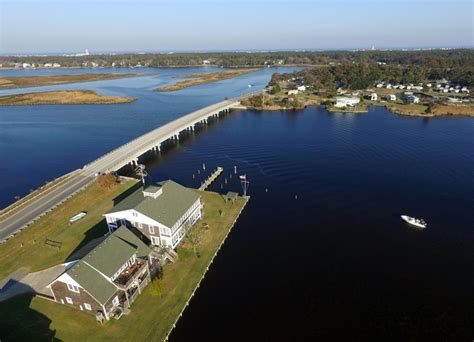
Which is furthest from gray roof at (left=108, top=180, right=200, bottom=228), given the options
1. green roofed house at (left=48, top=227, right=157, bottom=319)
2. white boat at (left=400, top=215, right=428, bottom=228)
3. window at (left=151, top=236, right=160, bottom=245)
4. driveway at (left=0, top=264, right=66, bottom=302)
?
white boat at (left=400, top=215, right=428, bottom=228)

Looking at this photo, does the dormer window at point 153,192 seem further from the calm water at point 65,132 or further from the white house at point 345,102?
the white house at point 345,102

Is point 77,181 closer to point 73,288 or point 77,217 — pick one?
point 77,217

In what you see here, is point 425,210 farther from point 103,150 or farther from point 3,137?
point 3,137

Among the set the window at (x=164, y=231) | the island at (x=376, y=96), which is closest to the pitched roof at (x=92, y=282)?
the window at (x=164, y=231)

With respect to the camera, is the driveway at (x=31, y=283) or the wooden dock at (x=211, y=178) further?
the wooden dock at (x=211, y=178)

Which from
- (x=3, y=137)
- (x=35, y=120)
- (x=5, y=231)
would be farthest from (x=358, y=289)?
(x=35, y=120)

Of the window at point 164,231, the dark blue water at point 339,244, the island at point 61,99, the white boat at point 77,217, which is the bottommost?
the dark blue water at point 339,244
